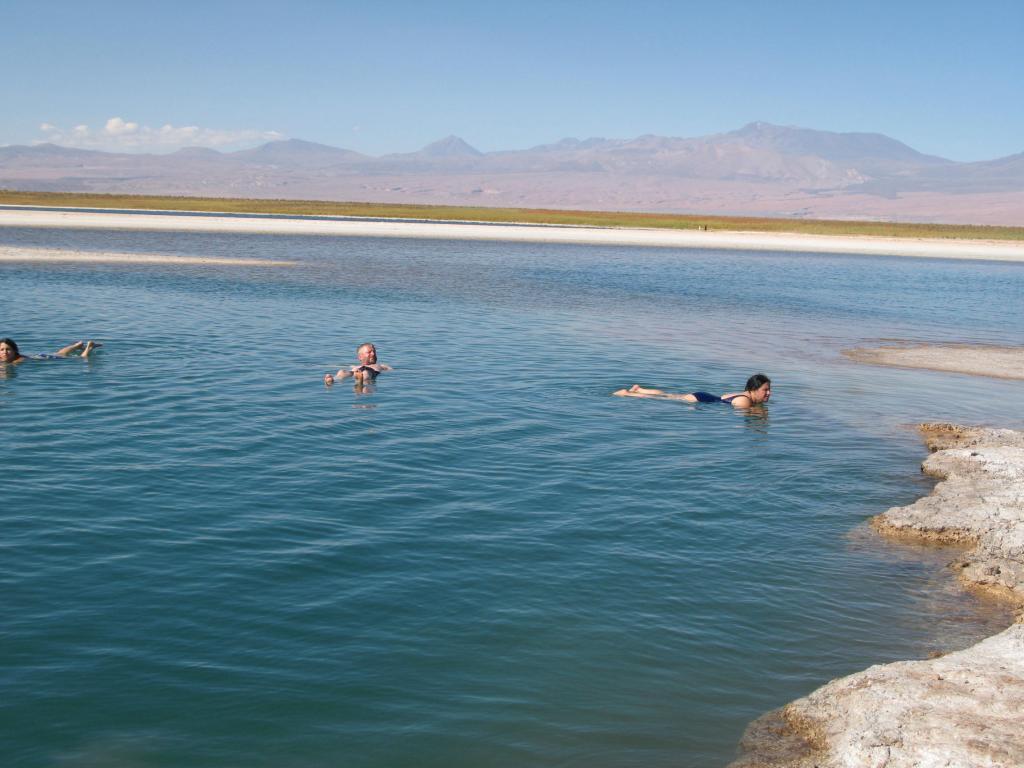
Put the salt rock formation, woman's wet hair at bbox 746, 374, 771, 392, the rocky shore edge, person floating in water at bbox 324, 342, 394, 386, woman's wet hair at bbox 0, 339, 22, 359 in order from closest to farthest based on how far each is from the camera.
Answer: the rocky shore edge
the salt rock formation
woman's wet hair at bbox 746, 374, 771, 392
woman's wet hair at bbox 0, 339, 22, 359
person floating in water at bbox 324, 342, 394, 386

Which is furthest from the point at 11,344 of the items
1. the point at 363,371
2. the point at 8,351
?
the point at 363,371

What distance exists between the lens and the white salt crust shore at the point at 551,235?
7612cm

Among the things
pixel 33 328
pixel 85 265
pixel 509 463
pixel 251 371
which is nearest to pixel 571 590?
pixel 509 463

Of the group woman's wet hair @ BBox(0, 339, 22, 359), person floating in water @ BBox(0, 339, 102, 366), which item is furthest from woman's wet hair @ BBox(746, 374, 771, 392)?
woman's wet hair @ BBox(0, 339, 22, 359)

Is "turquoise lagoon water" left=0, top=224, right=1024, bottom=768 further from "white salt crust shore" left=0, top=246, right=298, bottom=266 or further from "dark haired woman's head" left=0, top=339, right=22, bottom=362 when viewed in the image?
"white salt crust shore" left=0, top=246, right=298, bottom=266

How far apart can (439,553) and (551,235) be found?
77.1m

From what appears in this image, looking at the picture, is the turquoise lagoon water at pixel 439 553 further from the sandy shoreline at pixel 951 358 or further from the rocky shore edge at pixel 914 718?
the sandy shoreline at pixel 951 358

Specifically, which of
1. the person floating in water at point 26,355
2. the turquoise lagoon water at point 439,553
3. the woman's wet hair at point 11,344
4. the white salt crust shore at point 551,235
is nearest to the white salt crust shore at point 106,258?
the turquoise lagoon water at point 439,553

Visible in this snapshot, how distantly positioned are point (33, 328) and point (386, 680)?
2112 cm

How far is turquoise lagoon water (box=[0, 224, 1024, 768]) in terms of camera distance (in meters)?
7.56

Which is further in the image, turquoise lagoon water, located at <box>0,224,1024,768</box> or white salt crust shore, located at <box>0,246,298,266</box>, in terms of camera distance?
white salt crust shore, located at <box>0,246,298,266</box>

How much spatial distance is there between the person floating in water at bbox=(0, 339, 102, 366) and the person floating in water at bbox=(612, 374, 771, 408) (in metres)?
12.0

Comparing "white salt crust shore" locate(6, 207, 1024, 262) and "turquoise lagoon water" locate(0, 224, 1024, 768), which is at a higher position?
"white salt crust shore" locate(6, 207, 1024, 262)

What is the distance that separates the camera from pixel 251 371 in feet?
67.5
